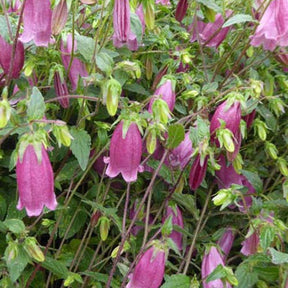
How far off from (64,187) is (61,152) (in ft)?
0.46

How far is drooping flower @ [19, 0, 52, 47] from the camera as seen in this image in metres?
1.07

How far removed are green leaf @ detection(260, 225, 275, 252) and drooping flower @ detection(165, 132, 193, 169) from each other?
252 mm

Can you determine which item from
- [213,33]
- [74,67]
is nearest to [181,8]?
[213,33]

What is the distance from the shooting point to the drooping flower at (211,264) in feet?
3.97

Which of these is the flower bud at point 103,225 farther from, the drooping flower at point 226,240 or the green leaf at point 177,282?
the drooping flower at point 226,240

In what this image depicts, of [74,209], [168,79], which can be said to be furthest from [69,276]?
[168,79]

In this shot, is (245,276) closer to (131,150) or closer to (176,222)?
(176,222)

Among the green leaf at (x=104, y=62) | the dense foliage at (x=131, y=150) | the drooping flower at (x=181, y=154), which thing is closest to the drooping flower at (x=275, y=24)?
the dense foliage at (x=131, y=150)

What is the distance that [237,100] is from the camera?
3.93 ft

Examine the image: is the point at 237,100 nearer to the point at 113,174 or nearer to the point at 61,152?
the point at 113,174

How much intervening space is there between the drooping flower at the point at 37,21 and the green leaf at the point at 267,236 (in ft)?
1.94

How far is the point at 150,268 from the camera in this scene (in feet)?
3.56

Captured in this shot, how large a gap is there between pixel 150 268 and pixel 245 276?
252 millimetres

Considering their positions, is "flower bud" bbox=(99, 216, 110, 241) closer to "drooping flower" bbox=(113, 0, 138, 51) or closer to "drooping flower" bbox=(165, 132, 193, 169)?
"drooping flower" bbox=(165, 132, 193, 169)
